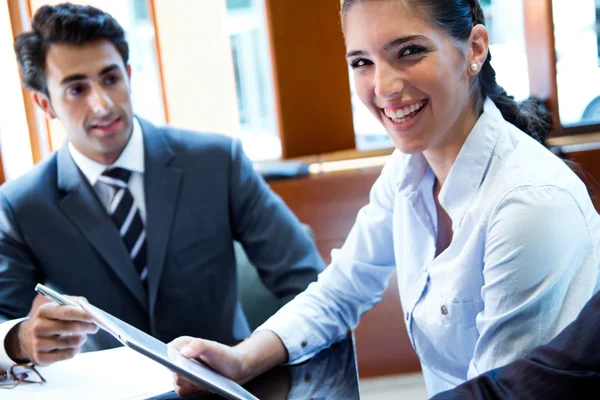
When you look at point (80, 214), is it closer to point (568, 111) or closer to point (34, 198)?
point (34, 198)

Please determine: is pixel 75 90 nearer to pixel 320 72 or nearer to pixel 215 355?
pixel 215 355

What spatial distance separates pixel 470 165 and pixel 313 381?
1.60 feet

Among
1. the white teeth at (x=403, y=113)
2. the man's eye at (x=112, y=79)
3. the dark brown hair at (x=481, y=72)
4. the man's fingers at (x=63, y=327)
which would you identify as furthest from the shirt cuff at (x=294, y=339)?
the man's eye at (x=112, y=79)

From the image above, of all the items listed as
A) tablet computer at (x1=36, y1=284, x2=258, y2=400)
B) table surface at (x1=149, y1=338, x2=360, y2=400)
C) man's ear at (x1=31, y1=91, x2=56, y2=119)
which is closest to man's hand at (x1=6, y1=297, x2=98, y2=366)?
tablet computer at (x1=36, y1=284, x2=258, y2=400)

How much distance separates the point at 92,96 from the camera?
77.9 inches

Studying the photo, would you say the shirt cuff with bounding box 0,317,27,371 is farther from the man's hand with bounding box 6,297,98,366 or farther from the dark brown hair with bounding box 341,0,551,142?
the dark brown hair with bounding box 341,0,551,142

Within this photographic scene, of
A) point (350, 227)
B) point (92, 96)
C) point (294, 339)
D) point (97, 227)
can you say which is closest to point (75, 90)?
point (92, 96)

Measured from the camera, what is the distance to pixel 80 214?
192 centimetres

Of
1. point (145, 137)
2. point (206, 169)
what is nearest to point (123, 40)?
point (145, 137)

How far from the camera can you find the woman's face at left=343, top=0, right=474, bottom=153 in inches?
49.9

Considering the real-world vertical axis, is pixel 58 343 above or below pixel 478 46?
below

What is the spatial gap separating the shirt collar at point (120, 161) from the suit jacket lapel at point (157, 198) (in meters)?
0.02

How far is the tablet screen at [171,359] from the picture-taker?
99cm

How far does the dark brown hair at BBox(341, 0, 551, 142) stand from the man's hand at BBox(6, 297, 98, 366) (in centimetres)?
79
